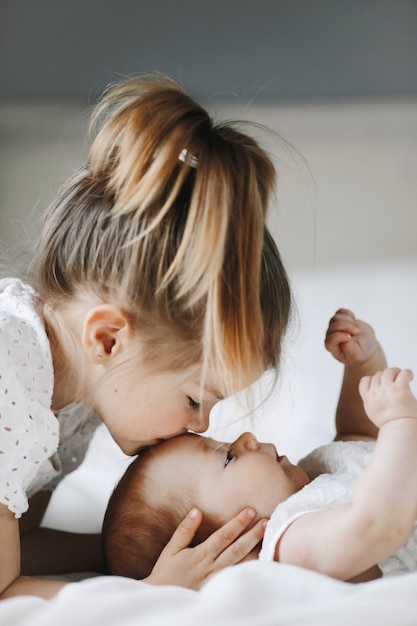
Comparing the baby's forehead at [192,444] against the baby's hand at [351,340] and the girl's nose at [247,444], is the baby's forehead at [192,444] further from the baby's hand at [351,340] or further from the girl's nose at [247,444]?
the baby's hand at [351,340]

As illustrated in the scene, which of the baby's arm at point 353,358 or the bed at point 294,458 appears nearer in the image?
the bed at point 294,458

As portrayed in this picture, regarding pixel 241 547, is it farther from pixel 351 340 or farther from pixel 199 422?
pixel 351 340

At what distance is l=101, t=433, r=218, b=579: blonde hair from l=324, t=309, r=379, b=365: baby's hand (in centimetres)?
34

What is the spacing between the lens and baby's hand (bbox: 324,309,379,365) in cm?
116

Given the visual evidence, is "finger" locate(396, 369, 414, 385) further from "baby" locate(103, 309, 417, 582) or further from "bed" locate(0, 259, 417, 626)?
"bed" locate(0, 259, 417, 626)

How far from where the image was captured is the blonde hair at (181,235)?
0.88m

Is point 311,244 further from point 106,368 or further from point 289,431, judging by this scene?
point 106,368

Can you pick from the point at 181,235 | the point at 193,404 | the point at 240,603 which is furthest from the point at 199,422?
the point at 240,603

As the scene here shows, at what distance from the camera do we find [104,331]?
94 centimetres

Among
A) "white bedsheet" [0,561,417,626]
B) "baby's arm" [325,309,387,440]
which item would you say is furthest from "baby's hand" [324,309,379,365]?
"white bedsheet" [0,561,417,626]

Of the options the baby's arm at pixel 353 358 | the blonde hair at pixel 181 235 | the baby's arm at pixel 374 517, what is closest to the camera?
the baby's arm at pixel 374 517

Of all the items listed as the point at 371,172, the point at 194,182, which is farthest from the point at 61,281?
the point at 371,172

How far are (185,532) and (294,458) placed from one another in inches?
12.5

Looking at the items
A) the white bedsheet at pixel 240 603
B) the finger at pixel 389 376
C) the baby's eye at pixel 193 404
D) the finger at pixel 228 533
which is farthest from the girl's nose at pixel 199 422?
the white bedsheet at pixel 240 603
